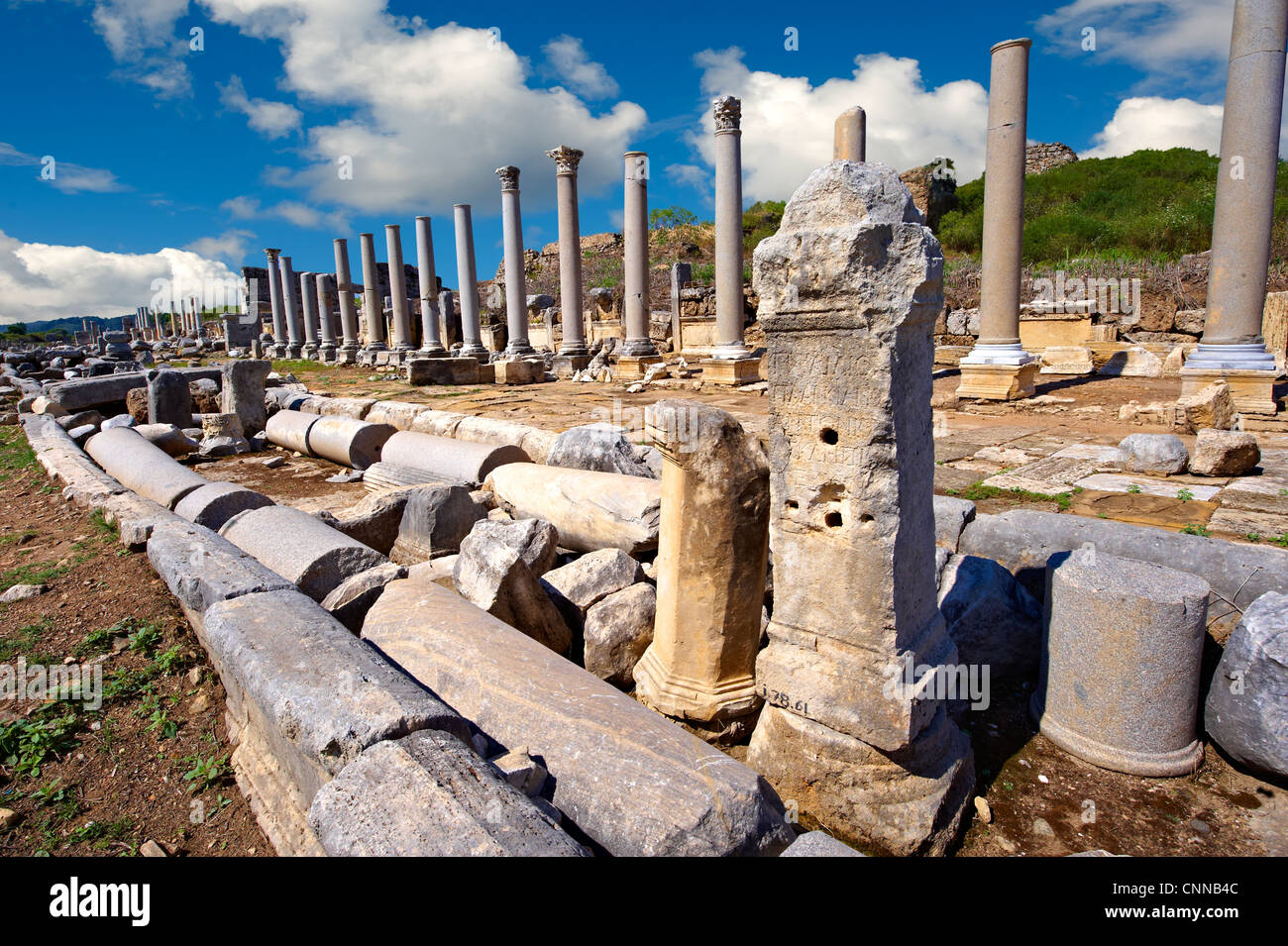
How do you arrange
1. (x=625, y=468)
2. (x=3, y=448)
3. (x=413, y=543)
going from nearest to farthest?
(x=413, y=543) < (x=625, y=468) < (x=3, y=448)

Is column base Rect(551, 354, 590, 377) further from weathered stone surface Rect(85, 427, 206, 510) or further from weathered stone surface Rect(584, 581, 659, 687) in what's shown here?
weathered stone surface Rect(584, 581, 659, 687)

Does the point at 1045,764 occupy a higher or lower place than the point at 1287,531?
lower

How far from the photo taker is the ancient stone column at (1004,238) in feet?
32.9

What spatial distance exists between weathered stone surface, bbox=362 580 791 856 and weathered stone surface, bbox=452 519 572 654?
0.21m

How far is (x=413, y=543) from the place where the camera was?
5500mm

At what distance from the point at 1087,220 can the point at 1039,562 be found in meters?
24.0

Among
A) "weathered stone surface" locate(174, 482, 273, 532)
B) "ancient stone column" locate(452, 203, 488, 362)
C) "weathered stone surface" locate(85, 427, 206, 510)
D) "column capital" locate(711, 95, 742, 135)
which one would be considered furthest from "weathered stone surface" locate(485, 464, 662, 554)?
"ancient stone column" locate(452, 203, 488, 362)

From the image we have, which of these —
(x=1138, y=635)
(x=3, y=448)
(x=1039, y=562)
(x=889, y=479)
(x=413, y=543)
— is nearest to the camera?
(x=889, y=479)

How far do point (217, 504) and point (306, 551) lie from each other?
6.57 feet

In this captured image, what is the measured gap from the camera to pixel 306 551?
4430mm

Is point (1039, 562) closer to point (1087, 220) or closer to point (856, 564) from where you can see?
point (856, 564)

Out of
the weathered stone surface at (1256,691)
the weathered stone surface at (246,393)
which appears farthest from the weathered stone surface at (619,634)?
the weathered stone surface at (246,393)

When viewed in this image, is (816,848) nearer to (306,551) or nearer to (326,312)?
(306,551)
